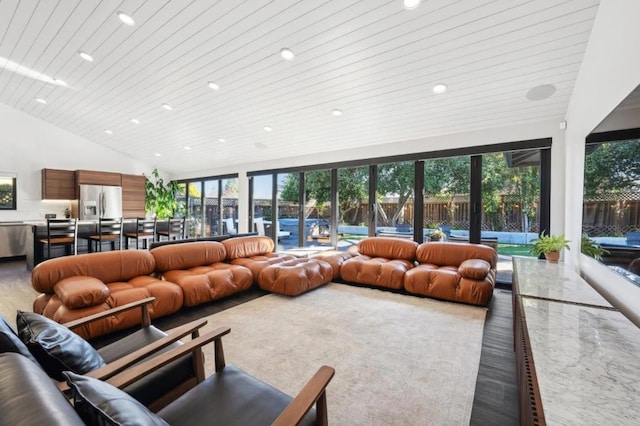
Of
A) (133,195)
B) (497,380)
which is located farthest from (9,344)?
(133,195)

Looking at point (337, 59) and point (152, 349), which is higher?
point (337, 59)

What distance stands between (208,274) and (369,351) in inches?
82.6

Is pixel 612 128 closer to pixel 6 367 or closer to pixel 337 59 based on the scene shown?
pixel 337 59

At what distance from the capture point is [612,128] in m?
1.85

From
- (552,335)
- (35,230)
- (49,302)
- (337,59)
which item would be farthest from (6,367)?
(35,230)

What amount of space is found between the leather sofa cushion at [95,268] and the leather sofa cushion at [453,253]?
12.3 ft

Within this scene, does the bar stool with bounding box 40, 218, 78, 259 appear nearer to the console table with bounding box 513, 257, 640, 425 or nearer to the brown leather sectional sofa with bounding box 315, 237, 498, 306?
the brown leather sectional sofa with bounding box 315, 237, 498, 306

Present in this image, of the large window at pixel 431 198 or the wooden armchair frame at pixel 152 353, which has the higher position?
the large window at pixel 431 198

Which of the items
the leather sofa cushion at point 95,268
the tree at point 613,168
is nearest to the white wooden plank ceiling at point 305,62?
the tree at point 613,168

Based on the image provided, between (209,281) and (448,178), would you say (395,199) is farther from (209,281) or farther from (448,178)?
(209,281)

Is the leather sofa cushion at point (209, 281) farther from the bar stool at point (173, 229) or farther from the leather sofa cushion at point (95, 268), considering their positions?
the bar stool at point (173, 229)

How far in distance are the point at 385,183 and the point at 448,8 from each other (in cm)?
319

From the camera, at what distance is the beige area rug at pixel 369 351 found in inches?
68.1

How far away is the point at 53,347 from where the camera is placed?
3.79ft
